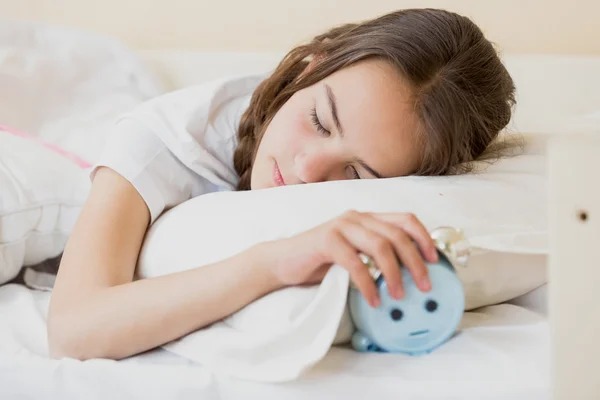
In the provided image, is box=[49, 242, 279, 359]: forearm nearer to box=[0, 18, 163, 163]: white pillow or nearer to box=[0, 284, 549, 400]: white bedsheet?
box=[0, 284, 549, 400]: white bedsheet

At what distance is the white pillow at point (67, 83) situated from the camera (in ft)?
4.06

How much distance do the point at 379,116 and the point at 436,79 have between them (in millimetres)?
108

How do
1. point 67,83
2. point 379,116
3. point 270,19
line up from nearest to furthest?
point 379,116 → point 67,83 → point 270,19

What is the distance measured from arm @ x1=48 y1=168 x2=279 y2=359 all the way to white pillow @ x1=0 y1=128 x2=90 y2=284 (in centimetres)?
15

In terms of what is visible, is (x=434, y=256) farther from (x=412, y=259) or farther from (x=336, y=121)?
(x=336, y=121)

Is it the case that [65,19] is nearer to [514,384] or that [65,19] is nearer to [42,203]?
[42,203]

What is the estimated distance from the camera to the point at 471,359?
61cm

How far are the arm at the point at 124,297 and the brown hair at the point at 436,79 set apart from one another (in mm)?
299

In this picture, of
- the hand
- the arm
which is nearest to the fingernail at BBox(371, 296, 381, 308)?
the hand

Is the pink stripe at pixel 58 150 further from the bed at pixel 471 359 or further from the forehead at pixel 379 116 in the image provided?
the forehead at pixel 379 116

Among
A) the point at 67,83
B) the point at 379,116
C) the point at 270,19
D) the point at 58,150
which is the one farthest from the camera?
the point at 270,19

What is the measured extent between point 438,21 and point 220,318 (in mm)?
506

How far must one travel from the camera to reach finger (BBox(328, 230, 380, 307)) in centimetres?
58

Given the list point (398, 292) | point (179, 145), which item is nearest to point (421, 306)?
point (398, 292)
